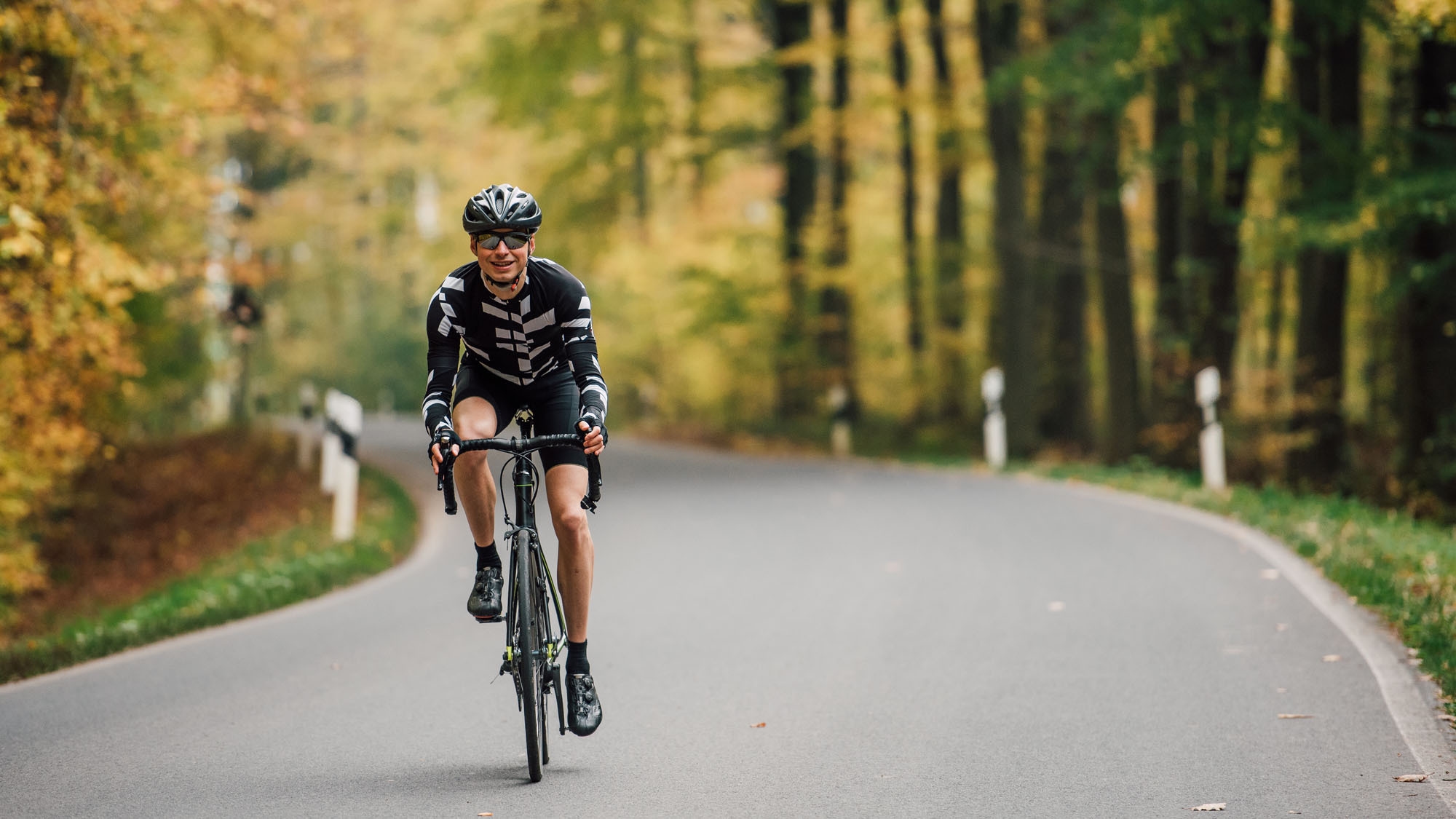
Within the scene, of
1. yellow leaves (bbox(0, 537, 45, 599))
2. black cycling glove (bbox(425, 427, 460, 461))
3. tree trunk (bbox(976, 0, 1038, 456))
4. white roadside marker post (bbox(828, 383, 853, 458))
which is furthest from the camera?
white roadside marker post (bbox(828, 383, 853, 458))

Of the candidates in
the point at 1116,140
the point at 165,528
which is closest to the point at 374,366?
the point at 165,528

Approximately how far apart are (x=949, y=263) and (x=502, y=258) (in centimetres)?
2255

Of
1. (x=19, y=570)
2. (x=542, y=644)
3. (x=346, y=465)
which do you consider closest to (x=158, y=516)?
(x=19, y=570)

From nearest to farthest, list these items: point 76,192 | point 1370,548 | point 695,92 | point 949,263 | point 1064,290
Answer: point 1370,548, point 76,192, point 1064,290, point 949,263, point 695,92

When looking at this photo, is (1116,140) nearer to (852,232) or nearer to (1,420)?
(852,232)

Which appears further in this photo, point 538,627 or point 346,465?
point 346,465

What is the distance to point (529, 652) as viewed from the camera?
577cm

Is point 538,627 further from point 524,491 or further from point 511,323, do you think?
point 511,323

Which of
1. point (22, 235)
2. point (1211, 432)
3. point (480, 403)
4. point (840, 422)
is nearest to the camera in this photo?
point (480, 403)

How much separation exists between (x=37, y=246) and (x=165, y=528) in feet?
41.0

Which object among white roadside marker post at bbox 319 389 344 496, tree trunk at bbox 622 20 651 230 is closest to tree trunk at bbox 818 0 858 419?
tree trunk at bbox 622 20 651 230

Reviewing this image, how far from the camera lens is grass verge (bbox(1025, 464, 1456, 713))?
25.8 feet

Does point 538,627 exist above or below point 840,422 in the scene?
above

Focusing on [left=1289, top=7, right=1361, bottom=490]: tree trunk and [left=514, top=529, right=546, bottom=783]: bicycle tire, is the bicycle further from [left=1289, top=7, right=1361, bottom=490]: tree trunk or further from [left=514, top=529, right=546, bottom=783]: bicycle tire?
[left=1289, top=7, right=1361, bottom=490]: tree trunk
